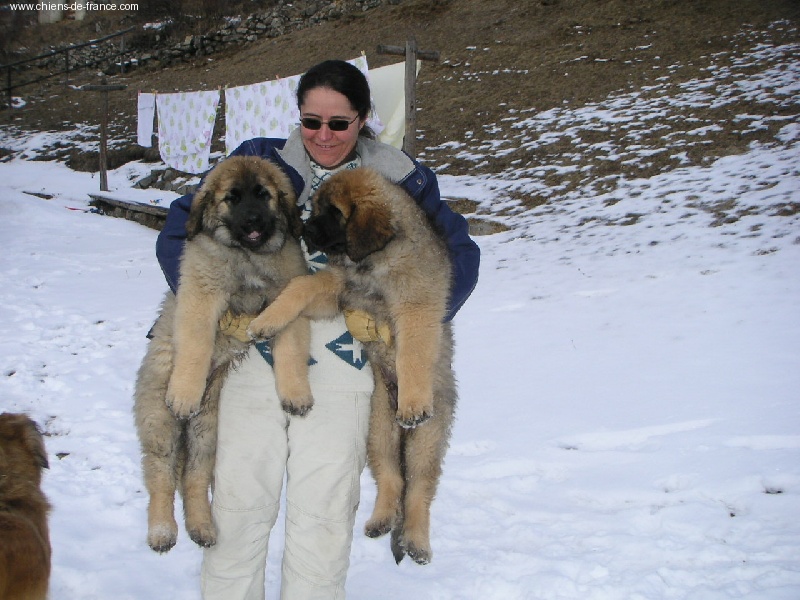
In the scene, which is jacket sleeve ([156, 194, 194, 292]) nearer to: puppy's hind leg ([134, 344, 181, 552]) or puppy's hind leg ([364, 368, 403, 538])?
puppy's hind leg ([134, 344, 181, 552])

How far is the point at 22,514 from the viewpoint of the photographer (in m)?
2.05

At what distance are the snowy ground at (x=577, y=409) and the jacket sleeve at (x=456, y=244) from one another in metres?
1.24

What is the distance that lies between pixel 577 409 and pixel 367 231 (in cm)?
215

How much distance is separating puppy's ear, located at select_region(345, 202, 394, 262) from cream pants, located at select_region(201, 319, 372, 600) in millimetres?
531

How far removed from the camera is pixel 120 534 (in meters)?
3.05

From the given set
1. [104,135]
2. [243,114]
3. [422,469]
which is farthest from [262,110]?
[422,469]

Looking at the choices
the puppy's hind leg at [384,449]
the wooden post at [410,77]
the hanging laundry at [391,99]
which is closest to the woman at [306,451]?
the puppy's hind leg at [384,449]

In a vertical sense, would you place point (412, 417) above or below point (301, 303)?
below

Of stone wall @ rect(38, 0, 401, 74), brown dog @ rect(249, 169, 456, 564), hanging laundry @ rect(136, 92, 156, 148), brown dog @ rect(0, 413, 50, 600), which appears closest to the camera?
brown dog @ rect(0, 413, 50, 600)

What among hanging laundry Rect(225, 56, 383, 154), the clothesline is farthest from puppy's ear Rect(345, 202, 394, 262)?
hanging laundry Rect(225, 56, 383, 154)

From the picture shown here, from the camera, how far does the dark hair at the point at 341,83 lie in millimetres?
2283

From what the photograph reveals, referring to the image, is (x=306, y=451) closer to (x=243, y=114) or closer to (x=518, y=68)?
(x=243, y=114)

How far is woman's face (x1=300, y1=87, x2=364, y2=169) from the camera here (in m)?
2.26

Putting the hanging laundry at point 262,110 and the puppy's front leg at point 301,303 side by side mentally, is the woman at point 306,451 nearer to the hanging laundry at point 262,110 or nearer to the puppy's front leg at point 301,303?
the puppy's front leg at point 301,303
